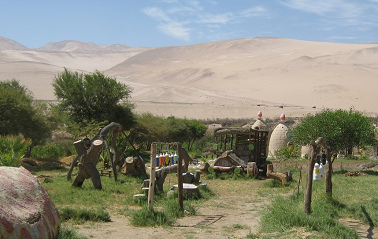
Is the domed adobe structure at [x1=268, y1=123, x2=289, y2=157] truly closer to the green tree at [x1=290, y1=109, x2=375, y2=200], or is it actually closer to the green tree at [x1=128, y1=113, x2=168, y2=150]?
the green tree at [x1=290, y1=109, x2=375, y2=200]

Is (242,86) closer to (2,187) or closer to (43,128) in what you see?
(43,128)

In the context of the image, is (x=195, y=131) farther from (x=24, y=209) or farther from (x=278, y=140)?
(x=24, y=209)

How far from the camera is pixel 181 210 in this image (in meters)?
11.7

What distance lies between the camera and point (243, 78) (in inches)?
4441

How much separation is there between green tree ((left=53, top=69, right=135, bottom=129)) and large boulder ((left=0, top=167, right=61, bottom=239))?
2594cm

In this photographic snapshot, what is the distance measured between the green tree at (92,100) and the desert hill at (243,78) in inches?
1402

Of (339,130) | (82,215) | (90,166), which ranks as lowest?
(82,215)

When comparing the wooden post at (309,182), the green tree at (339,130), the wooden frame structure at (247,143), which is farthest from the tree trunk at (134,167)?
the wooden post at (309,182)

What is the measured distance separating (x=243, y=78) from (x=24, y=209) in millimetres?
107637

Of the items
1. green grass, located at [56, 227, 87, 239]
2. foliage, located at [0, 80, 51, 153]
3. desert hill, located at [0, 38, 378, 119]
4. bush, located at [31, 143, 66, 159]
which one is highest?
desert hill, located at [0, 38, 378, 119]

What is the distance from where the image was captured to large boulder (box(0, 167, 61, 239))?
21.1 feet

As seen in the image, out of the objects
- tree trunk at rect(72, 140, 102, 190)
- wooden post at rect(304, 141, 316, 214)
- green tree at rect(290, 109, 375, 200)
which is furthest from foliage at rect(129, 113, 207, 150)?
wooden post at rect(304, 141, 316, 214)

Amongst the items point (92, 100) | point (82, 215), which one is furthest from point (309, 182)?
point (92, 100)

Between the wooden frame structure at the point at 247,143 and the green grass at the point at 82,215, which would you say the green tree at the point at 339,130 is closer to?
the wooden frame structure at the point at 247,143
